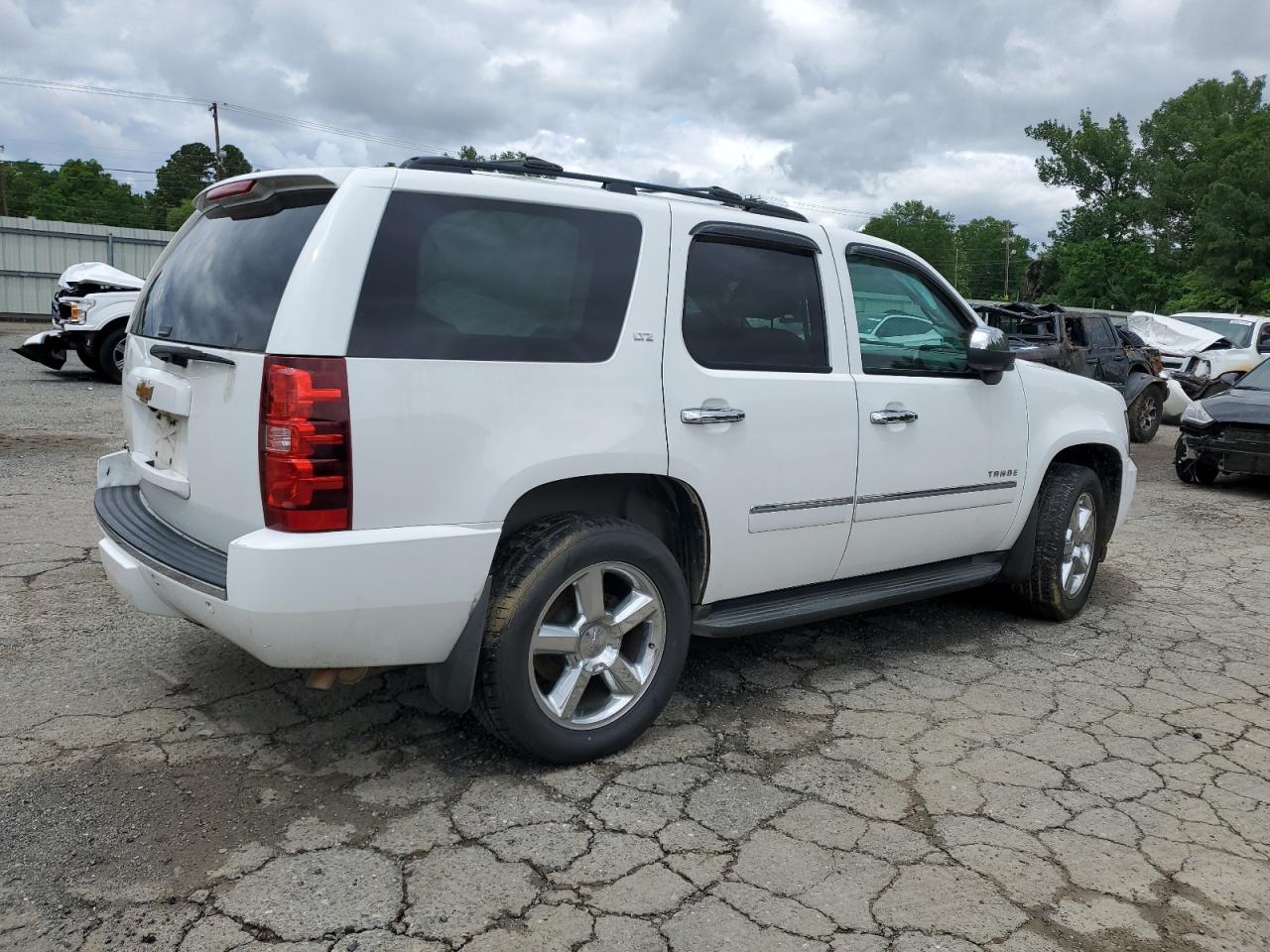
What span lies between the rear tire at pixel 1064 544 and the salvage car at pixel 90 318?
37.9ft

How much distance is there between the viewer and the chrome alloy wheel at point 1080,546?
5141 mm

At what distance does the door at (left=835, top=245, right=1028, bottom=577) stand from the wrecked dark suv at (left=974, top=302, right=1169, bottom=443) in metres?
8.05

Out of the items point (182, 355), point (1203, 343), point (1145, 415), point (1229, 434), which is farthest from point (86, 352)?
point (1203, 343)

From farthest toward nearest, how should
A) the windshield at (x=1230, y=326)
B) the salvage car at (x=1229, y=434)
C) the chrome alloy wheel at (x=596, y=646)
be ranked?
1. the windshield at (x=1230, y=326)
2. the salvage car at (x=1229, y=434)
3. the chrome alloy wheel at (x=596, y=646)

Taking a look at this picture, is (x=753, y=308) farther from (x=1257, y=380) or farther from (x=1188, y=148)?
(x=1188, y=148)

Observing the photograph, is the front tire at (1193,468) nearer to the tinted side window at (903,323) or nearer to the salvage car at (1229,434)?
the salvage car at (1229,434)

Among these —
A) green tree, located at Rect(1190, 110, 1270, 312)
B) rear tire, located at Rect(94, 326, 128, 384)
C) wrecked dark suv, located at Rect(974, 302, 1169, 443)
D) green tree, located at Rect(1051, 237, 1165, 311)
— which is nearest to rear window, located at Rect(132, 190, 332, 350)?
wrecked dark suv, located at Rect(974, 302, 1169, 443)

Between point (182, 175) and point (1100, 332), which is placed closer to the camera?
point (1100, 332)

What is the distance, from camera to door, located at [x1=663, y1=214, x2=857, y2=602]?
3537 mm

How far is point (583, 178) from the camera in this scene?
142 inches

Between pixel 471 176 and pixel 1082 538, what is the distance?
365 cm

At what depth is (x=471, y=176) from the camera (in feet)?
10.4

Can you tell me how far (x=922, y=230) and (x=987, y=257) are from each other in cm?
706

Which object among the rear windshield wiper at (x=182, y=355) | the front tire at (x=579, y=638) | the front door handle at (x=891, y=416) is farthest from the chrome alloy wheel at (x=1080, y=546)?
the rear windshield wiper at (x=182, y=355)
